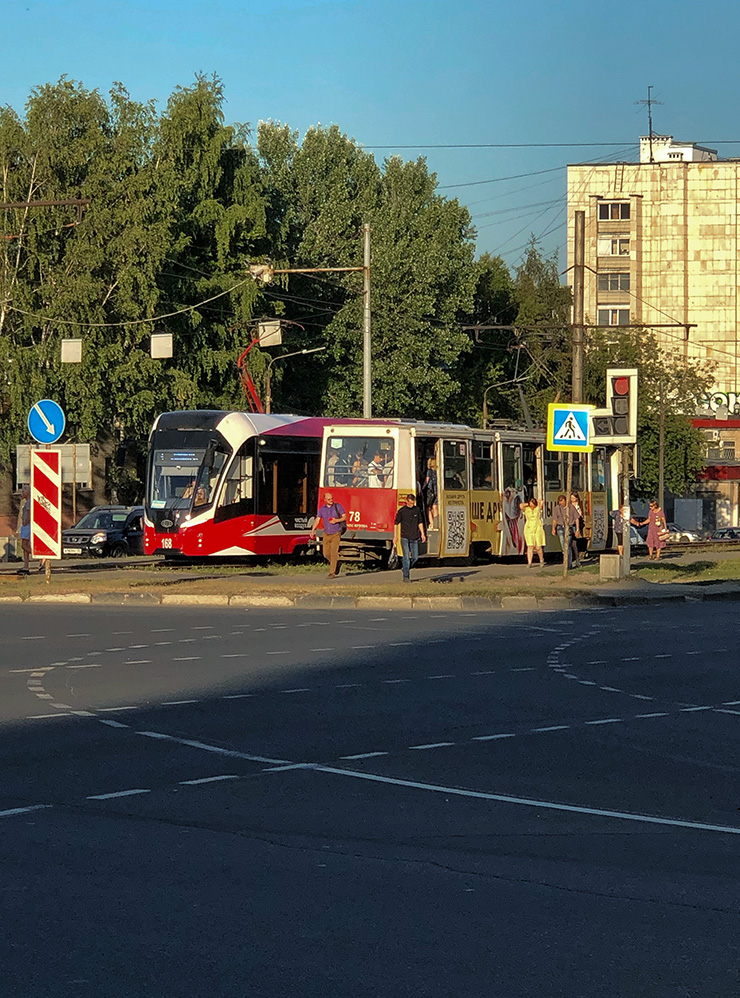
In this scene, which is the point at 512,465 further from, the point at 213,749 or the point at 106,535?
the point at 213,749

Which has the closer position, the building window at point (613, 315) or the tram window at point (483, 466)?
the tram window at point (483, 466)

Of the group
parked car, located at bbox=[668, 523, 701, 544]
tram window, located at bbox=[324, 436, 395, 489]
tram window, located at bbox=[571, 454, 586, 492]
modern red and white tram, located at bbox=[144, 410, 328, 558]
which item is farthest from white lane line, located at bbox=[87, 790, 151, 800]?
parked car, located at bbox=[668, 523, 701, 544]

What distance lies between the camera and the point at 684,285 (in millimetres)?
102875

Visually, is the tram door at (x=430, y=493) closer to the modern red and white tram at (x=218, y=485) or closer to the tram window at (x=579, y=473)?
the modern red and white tram at (x=218, y=485)

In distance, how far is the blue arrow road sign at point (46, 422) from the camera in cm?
2709

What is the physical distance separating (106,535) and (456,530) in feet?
51.3

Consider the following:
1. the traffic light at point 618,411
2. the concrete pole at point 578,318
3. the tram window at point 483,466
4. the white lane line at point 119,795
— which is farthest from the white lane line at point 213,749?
the tram window at point 483,466

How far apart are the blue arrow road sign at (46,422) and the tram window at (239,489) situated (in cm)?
804

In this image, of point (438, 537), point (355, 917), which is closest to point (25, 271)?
point (438, 537)

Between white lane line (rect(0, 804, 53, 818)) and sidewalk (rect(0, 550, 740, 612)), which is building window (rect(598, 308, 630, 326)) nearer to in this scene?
sidewalk (rect(0, 550, 740, 612))

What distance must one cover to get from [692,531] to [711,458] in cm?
991

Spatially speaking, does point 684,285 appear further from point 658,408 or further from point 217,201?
point 217,201

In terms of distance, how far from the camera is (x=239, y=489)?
35312 millimetres

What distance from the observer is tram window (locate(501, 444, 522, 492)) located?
37156mm
